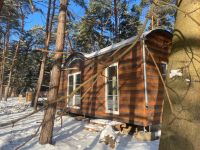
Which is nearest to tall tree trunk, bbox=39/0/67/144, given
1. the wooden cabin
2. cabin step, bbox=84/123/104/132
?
the wooden cabin

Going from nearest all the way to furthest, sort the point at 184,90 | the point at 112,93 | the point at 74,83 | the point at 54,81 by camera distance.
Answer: the point at 184,90 < the point at 54,81 < the point at 112,93 < the point at 74,83

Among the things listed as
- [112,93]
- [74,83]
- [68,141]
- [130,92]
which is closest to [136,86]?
[130,92]

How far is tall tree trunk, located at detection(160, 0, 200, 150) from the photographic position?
1559 millimetres

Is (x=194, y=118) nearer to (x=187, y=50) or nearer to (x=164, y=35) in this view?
(x=187, y=50)

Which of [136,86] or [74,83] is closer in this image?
[136,86]

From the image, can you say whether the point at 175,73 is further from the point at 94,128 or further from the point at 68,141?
the point at 94,128

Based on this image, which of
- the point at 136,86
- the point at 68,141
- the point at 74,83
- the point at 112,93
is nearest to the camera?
the point at 68,141

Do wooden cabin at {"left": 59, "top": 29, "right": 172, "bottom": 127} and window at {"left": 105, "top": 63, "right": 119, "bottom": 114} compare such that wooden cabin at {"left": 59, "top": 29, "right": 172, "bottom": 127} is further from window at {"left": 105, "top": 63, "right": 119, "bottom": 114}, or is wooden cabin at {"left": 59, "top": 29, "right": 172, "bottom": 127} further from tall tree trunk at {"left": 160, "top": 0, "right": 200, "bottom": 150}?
tall tree trunk at {"left": 160, "top": 0, "right": 200, "bottom": 150}

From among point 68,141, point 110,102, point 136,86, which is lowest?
point 68,141

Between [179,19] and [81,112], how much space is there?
997cm

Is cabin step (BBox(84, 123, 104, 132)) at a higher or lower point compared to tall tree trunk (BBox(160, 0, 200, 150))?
lower

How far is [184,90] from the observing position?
162cm

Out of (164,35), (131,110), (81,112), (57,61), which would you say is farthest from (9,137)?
(164,35)

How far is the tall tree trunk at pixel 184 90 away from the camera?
156 cm
